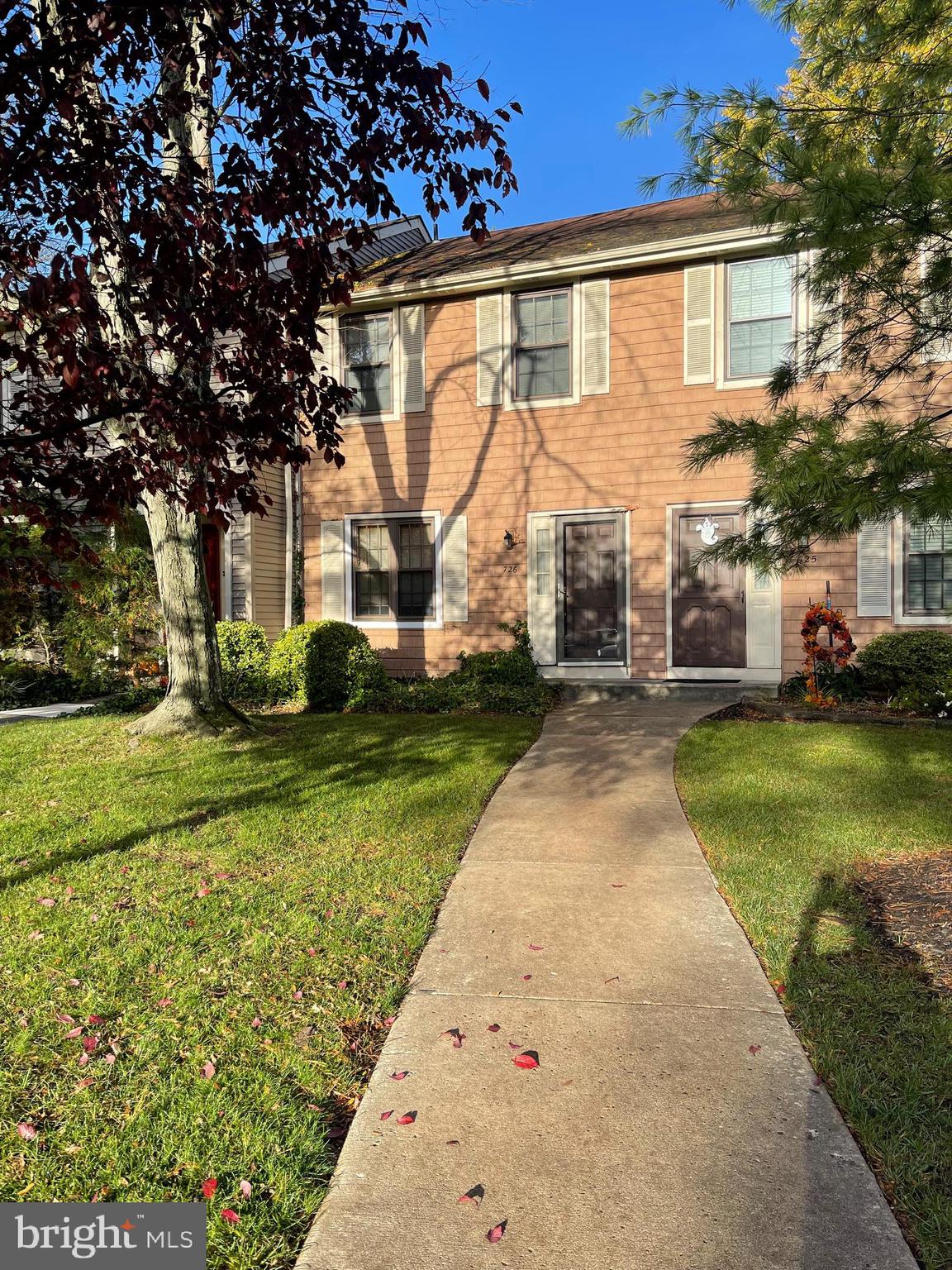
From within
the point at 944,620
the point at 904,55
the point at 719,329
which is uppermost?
the point at 719,329

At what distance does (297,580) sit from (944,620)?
8666mm

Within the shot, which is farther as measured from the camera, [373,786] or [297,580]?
[297,580]

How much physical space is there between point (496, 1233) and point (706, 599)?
8.94 m

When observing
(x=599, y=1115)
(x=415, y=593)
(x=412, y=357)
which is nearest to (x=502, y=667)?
(x=415, y=593)

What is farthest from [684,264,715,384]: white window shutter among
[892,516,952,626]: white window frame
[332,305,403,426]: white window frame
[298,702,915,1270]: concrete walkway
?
[298,702,915,1270]: concrete walkway

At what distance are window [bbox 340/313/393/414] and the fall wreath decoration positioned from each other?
6513 millimetres

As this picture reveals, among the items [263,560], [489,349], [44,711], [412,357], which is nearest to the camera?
[44,711]

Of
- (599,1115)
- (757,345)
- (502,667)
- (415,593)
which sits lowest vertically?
(599,1115)

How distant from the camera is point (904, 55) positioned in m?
3.67

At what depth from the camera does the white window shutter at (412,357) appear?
11273mm

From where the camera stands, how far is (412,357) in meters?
11.3

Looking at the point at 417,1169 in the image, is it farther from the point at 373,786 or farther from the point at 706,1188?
the point at 373,786

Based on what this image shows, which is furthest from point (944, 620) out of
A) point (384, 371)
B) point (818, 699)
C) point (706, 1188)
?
point (706, 1188)

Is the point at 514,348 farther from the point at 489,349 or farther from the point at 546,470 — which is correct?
the point at 546,470
